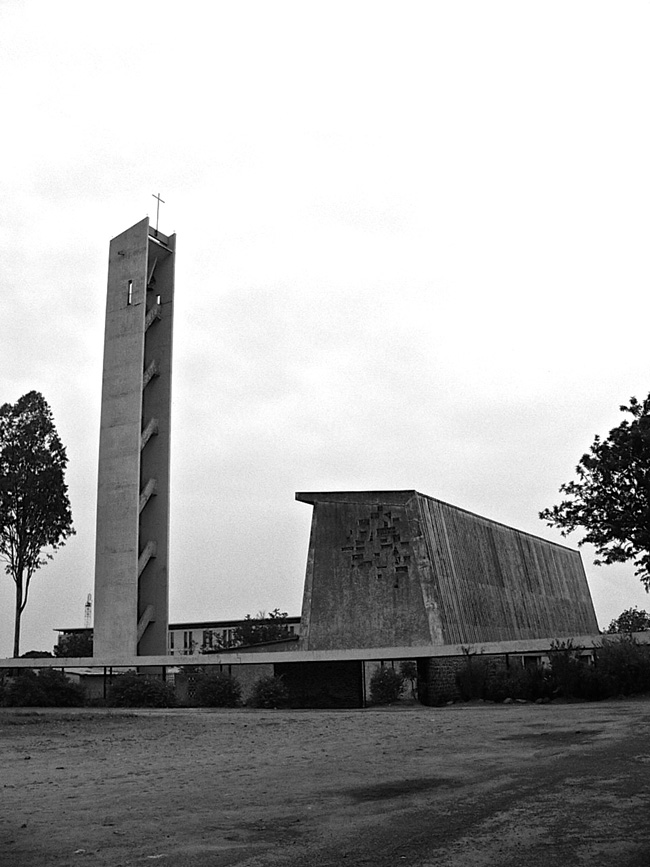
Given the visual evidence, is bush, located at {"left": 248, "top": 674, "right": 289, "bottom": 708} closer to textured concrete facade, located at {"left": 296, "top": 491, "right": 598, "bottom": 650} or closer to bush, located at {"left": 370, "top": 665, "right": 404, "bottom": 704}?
bush, located at {"left": 370, "top": 665, "right": 404, "bottom": 704}

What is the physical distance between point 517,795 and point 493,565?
4342 centimetres

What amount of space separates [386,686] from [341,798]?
2413 cm

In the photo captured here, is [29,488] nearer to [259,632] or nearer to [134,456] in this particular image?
[134,456]

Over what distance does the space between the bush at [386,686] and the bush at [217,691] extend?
504 centimetres

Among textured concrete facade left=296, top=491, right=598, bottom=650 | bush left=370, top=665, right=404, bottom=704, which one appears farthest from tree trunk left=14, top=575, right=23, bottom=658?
bush left=370, top=665, right=404, bottom=704

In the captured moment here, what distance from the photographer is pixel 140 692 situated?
34.4 meters

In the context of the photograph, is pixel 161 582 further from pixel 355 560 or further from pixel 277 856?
pixel 277 856

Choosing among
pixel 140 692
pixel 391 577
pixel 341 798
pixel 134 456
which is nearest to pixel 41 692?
pixel 140 692

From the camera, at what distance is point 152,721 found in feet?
81.7

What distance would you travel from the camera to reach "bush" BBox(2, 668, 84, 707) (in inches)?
1383

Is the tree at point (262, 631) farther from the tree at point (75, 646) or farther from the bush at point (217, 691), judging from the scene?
the bush at point (217, 691)

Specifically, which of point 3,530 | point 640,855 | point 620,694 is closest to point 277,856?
point 640,855

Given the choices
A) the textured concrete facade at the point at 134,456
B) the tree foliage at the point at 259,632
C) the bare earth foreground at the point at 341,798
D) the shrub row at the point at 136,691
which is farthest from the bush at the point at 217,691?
the tree foliage at the point at 259,632

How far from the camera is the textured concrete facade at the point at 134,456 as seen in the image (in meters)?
43.2
